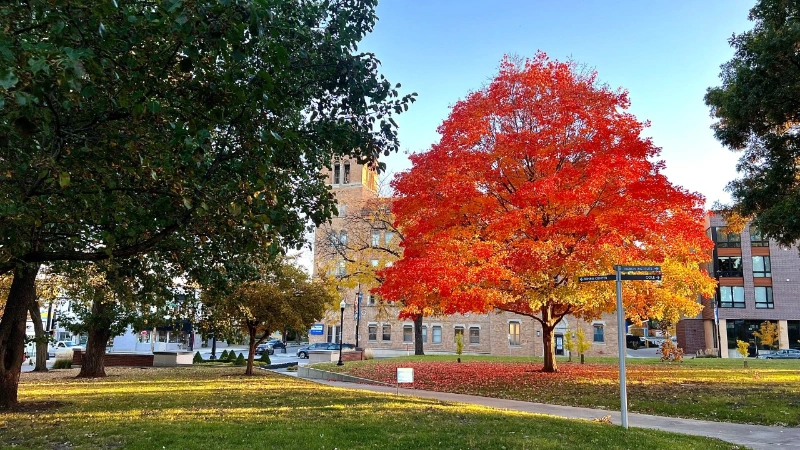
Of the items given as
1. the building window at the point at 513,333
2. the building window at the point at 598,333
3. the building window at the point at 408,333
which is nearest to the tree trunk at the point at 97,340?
the building window at the point at 513,333

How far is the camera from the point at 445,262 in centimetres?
1602

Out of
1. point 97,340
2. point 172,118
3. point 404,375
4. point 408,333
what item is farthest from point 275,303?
point 408,333

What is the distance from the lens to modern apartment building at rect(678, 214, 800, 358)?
56000mm

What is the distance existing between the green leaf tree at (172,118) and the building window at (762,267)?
2387 inches

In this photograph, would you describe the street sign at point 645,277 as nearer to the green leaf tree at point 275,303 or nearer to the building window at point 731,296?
the green leaf tree at point 275,303

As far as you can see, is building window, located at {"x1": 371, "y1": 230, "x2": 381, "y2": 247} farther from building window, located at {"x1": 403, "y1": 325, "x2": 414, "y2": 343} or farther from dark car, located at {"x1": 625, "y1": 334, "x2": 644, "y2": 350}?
dark car, located at {"x1": 625, "y1": 334, "x2": 644, "y2": 350}

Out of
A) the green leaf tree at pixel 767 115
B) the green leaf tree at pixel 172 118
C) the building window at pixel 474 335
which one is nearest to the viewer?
the green leaf tree at pixel 172 118

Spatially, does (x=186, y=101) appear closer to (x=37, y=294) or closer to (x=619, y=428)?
(x=619, y=428)

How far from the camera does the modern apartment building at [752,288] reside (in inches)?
2205

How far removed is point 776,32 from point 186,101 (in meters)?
14.6

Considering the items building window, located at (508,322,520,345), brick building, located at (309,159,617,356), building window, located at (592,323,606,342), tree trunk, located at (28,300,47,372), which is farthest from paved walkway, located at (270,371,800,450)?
building window, located at (592,323,606,342)

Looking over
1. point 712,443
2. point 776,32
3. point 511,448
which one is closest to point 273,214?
point 511,448

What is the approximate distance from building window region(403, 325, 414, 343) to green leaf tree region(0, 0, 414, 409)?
5429 centimetres

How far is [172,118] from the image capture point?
19.7 feet
